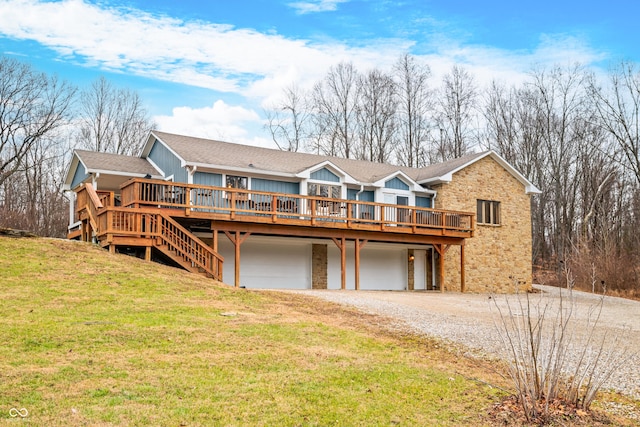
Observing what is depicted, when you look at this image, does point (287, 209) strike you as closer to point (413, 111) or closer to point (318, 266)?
point (318, 266)

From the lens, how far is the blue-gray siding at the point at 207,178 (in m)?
23.0

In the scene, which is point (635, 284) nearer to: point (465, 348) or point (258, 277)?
point (258, 277)

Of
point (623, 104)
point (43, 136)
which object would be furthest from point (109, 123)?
point (623, 104)

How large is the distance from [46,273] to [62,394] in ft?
27.7

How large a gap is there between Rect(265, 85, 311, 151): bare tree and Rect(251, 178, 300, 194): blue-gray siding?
1916 centimetres

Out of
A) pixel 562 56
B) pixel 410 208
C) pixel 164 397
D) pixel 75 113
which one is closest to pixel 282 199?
pixel 410 208

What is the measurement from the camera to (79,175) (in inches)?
1027

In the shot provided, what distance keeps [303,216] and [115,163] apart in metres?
8.44

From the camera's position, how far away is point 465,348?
11188mm

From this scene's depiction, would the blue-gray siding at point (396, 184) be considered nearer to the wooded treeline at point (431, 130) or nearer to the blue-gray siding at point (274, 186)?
the blue-gray siding at point (274, 186)

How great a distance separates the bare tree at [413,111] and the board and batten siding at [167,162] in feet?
75.2

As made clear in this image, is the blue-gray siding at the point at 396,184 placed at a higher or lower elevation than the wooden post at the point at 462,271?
higher

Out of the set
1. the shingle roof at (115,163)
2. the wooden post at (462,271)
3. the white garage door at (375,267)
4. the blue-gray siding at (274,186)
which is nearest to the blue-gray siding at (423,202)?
the white garage door at (375,267)

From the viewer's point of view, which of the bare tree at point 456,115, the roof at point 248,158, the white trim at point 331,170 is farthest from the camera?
the bare tree at point 456,115
